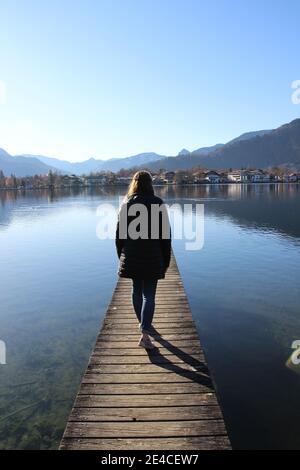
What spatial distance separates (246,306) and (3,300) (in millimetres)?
10548

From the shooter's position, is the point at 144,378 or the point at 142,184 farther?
the point at 142,184

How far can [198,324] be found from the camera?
1306 cm

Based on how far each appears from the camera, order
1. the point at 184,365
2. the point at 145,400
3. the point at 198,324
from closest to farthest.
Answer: the point at 145,400 → the point at 184,365 → the point at 198,324

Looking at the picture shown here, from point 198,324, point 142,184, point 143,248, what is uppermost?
point 142,184

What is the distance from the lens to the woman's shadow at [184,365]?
645 centimetres

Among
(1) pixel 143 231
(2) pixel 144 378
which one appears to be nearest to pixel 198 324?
(2) pixel 144 378

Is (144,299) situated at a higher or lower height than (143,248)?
lower

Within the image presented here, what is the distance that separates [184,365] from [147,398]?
123 cm

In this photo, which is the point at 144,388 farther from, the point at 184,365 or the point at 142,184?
the point at 142,184

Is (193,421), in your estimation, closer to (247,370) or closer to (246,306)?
(247,370)

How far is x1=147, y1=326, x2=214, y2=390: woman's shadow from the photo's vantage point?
6445 millimetres

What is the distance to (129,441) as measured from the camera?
485 centimetres
